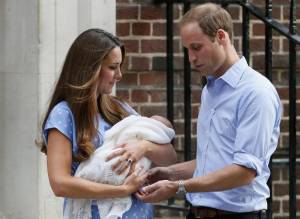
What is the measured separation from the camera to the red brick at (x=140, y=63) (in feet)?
19.5

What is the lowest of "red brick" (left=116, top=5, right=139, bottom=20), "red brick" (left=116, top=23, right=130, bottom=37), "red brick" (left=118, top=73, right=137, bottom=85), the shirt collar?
"red brick" (left=118, top=73, right=137, bottom=85)

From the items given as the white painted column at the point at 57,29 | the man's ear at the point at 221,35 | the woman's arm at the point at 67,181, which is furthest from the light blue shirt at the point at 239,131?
the white painted column at the point at 57,29

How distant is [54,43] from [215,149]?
1839 millimetres

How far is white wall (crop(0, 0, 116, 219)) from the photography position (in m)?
5.57

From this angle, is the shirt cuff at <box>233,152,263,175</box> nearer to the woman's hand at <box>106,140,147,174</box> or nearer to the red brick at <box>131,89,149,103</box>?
the woman's hand at <box>106,140,147,174</box>

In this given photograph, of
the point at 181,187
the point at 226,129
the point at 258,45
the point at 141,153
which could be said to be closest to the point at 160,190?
the point at 181,187

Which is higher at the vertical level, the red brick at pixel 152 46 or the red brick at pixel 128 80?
the red brick at pixel 152 46

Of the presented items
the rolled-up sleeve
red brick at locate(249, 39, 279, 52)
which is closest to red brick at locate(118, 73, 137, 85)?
red brick at locate(249, 39, 279, 52)

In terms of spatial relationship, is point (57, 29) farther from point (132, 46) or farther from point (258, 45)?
point (258, 45)

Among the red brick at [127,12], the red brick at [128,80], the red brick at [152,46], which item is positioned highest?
the red brick at [127,12]

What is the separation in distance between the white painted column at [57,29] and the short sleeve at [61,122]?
153cm

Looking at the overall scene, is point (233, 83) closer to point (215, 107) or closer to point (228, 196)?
point (215, 107)

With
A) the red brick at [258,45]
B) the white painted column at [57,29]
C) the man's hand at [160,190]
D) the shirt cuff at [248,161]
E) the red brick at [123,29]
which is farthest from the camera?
the red brick at [258,45]

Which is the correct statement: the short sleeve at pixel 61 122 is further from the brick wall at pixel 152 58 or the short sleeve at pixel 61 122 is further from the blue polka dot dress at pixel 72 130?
the brick wall at pixel 152 58
